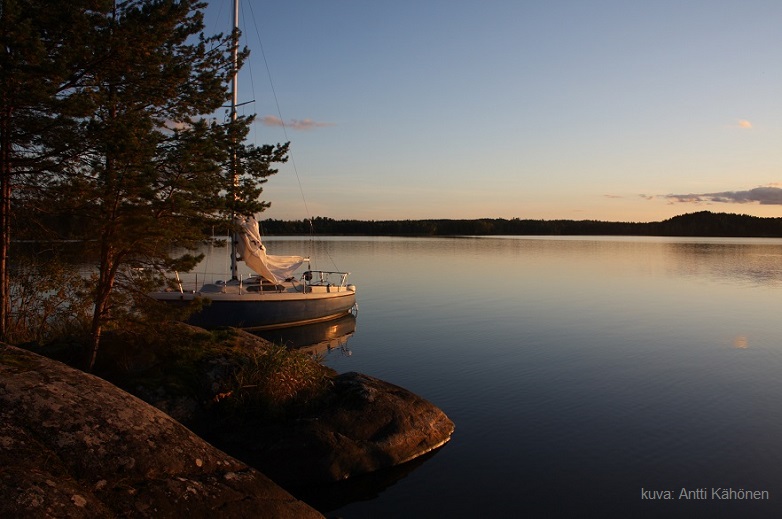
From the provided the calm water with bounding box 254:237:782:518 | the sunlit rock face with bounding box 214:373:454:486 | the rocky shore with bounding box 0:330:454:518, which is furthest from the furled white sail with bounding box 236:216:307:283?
the rocky shore with bounding box 0:330:454:518

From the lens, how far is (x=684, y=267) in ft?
179

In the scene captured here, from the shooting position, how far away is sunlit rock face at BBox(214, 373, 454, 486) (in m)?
8.95

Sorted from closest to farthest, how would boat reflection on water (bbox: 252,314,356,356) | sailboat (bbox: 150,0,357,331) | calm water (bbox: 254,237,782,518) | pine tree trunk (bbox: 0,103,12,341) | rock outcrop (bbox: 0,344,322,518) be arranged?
rock outcrop (bbox: 0,344,322,518) → calm water (bbox: 254,237,782,518) → pine tree trunk (bbox: 0,103,12,341) → boat reflection on water (bbox: 252,314,356,356) → sailboat (bbox: 150,0,357,331)

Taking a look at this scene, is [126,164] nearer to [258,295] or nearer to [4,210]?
[4,210]

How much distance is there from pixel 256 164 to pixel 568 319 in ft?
53.3

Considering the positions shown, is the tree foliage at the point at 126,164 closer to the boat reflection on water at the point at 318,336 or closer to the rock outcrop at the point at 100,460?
the rock outcrop at the point at 100,460

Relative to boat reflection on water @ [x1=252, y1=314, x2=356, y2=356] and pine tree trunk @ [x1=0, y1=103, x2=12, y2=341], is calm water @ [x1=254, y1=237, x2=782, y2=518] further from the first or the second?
pine tree trunk @ [x1=0, y1=103, x2=12, y2=341]

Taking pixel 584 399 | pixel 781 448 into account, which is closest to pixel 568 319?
pixel 584 399

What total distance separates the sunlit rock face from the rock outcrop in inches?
85.7

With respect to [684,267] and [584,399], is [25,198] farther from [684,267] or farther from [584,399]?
[684,267]

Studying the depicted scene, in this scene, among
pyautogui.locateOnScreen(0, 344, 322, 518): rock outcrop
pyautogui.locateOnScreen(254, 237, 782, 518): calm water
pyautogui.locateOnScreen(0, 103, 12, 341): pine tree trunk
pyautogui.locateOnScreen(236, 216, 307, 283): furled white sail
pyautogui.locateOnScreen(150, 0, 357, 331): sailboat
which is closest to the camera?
pyautogui.locateOnScreen(0, 344, 322, 518): rock outcrop

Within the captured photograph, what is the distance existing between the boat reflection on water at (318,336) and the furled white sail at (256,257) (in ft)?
6.98

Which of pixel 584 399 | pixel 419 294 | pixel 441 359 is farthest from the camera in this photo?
pixel 419 294

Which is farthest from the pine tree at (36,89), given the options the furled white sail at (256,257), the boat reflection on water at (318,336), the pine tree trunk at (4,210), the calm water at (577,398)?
the furled white sail at (256,257)
